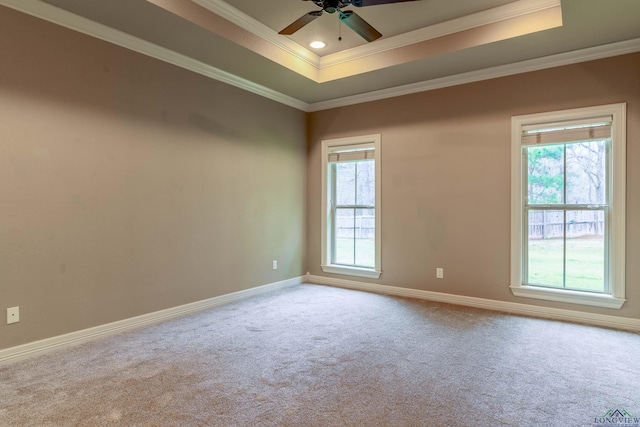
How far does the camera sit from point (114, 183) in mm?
3074

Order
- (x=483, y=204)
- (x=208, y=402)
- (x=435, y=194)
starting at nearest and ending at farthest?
(x=208, y=402), (x=483, y=204), (x=435, y=194)

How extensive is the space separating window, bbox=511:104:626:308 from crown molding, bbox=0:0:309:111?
10.4ft

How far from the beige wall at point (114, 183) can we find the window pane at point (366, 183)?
1.35 meters

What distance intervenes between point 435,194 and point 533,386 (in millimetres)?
2439

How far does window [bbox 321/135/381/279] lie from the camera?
473cm

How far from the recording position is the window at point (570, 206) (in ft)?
10.8

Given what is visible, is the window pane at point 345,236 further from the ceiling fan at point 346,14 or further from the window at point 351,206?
the ceiling fan at point 346,14

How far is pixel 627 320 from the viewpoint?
3262 mm

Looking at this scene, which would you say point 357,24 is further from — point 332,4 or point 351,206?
point 351,206

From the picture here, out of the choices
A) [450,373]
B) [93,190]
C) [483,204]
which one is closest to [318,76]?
[483,204]

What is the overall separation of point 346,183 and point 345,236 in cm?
78

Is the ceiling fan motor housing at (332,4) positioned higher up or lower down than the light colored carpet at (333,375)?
higher up

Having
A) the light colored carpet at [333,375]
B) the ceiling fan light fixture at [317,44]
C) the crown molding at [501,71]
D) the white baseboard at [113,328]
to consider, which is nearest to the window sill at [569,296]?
the light colored carpet at [333,375]

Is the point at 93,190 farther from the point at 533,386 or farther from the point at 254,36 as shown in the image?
the point at 533,386
